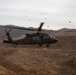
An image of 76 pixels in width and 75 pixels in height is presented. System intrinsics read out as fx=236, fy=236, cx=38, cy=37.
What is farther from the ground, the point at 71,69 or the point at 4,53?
the point at 4,53

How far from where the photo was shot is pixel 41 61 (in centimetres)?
2836

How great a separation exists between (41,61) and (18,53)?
301 cm

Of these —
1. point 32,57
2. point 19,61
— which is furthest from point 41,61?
point 19,61

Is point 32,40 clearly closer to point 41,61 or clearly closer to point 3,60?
point 41,61

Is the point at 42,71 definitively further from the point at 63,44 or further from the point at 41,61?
the point at 63,44

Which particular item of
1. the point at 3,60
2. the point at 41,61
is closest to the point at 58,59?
the point at 41,61

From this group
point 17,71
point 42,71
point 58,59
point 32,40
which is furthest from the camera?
point 32,40

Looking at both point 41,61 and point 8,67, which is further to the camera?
point 41,61

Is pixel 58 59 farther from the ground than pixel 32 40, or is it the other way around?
pixel 32 40

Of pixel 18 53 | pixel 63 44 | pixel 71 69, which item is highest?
pixel 18 53

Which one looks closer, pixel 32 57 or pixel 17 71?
pixel 17 71

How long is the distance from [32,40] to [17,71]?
32.4 feet

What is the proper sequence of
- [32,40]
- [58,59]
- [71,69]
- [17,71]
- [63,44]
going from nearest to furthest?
1. [17,71]
2. [71,69]
3. [58,59]
4. [32,40]
5. [63,44]

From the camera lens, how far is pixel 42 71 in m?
25.1
